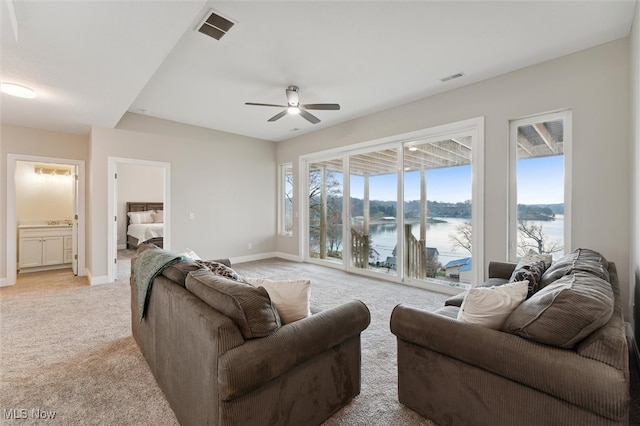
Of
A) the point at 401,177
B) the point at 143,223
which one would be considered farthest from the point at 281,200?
the point at 143,223

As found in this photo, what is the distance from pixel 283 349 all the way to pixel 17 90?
4.18 meters

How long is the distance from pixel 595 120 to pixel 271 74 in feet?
11.6

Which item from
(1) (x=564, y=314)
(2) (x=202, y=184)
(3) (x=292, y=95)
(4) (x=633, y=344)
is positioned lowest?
(4) (x=633, y=344)

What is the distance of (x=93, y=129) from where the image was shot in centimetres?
463

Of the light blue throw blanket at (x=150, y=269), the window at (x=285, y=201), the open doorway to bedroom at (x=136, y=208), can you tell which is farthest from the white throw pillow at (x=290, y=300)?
the open doorway to bedroom at (x=136, y=208)

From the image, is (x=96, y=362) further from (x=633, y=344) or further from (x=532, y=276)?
(x=633, y=344)

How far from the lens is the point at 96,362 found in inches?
91.4

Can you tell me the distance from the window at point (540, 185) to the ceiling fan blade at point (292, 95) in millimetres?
2754

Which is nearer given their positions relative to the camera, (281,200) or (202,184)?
(202,184)

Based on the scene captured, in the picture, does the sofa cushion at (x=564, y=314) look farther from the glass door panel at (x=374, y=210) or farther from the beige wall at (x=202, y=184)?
the beige wall at (x=202, y=184)

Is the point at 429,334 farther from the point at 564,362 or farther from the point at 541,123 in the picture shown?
the point at 541,123

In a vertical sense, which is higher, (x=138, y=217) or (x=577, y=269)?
(x=138, y=217)

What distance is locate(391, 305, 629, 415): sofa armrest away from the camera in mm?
1059

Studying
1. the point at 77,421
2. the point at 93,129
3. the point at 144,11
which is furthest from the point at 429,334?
the point at 93,129
